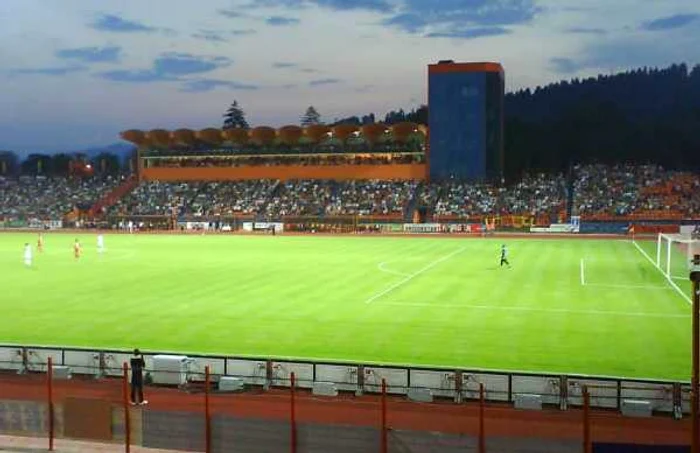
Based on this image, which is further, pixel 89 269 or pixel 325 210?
pixel 325 210

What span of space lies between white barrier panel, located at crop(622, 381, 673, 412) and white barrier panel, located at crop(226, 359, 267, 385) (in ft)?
25.7

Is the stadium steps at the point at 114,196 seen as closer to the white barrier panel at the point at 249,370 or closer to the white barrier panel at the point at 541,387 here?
the white barrier panel at the point at 249,370

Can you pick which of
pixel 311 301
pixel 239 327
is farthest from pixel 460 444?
pixel 311 301

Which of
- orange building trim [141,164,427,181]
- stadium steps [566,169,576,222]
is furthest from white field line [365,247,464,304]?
orange building trim [141,164,427,181]

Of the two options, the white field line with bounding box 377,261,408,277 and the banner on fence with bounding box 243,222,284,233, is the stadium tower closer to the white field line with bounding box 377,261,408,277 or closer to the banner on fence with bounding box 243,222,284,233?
the banner on fence with bounding box 243,222,284,233

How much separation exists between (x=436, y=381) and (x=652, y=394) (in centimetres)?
441

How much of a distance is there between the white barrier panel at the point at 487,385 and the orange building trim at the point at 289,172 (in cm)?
7591

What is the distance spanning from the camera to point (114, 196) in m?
98.9

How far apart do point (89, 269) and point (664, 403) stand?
3404cm

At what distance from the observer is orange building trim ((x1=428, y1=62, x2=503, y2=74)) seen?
292ft

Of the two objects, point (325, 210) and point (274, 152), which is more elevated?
point (274, 152)

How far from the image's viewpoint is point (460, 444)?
441 inches

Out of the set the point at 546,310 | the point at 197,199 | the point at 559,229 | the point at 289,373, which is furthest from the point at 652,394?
the point at 197,199

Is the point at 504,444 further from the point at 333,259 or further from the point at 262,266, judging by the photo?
the point at 333,259
